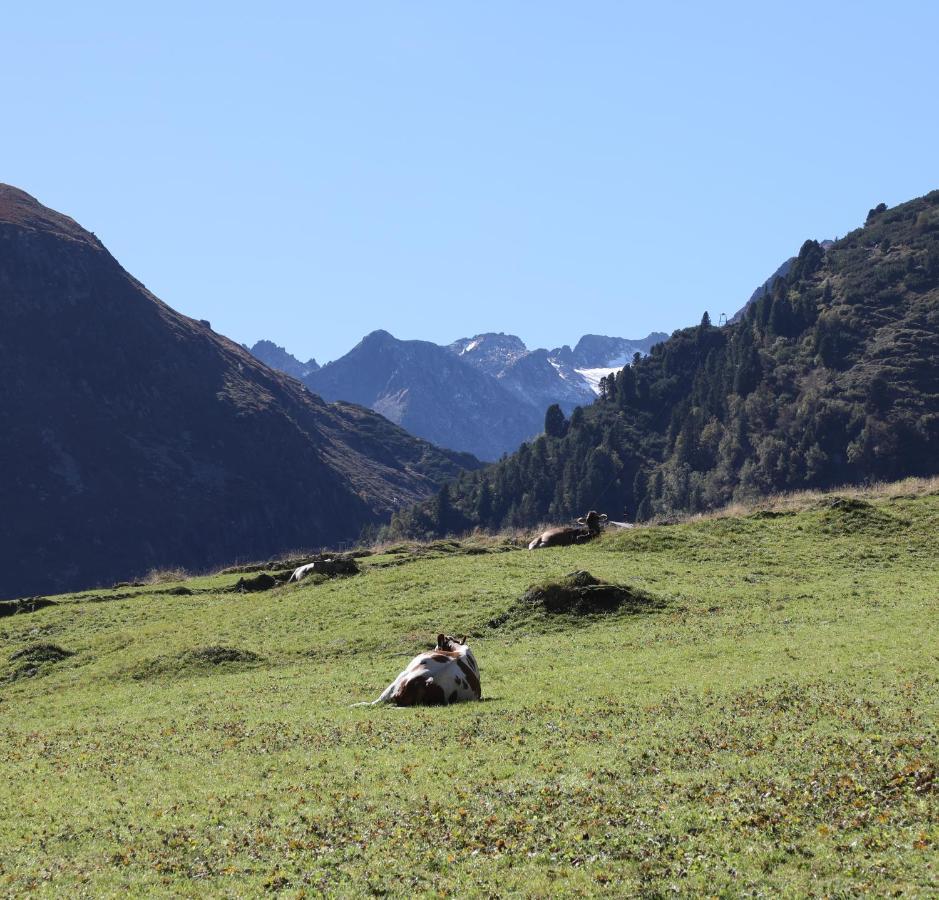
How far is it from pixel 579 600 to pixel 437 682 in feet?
50.4

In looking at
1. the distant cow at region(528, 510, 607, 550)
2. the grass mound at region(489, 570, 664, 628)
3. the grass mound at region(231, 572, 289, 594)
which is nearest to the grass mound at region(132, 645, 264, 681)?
the grass mound at region(489, 570, 664, 628)

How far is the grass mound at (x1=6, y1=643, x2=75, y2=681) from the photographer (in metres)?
41.6

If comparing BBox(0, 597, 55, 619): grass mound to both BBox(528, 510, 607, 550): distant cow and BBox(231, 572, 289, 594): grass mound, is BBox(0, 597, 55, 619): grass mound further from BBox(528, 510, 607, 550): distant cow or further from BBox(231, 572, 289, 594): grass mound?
BBox(528, 510, 607, 550): distant cow

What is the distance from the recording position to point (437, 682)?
2792 cm

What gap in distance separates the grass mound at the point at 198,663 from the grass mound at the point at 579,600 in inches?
361

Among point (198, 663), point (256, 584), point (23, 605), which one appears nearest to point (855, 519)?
point (256, 584)

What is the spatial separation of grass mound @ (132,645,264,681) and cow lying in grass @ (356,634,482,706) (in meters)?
11.8

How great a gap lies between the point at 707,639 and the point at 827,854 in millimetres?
21730

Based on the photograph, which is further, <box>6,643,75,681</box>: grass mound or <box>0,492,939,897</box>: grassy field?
<box>6,643,75,681</box>: grass mound

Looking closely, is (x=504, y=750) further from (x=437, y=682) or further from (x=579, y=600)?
(x=579, y=600)

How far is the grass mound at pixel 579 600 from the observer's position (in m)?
42.0

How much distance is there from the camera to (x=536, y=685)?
2920 cm

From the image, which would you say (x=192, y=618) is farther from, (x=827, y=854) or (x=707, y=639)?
(x=827, y=854)

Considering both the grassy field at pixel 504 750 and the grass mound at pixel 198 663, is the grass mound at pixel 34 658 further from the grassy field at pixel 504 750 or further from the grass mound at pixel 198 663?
the grass mound at pixel 198 663
